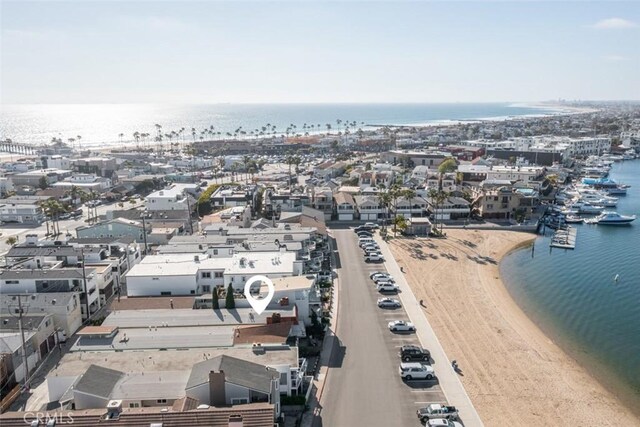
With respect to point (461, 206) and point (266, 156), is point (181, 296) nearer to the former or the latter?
point (461, 206)

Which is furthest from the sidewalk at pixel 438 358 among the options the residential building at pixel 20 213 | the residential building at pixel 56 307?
the residential building at pixel 20 213

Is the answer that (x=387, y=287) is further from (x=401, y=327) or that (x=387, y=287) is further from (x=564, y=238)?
(x=564, y=238)

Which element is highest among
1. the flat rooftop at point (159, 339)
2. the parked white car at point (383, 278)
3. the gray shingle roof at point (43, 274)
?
the gray shingle roof at point (43, 274)

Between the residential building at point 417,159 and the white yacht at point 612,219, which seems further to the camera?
the residential building at point 417,159

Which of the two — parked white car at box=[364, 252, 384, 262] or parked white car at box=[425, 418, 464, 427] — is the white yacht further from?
parked white car at box=[425, 418, 464, 427]

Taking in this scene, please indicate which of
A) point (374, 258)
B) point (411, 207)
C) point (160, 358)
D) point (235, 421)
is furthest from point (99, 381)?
point (411, 207)

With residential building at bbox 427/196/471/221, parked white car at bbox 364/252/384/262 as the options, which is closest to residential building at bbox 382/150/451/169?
residential building at bbox 427/196/471/221

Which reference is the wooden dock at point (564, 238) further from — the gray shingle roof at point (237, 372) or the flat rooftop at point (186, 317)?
the gray shingle roof at point (237, 372)
